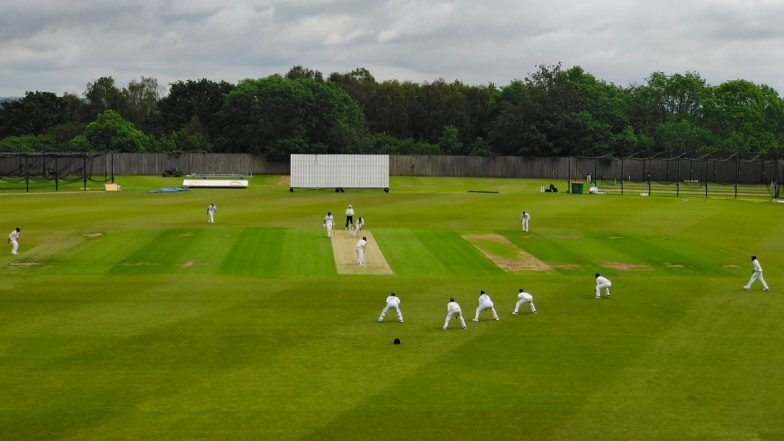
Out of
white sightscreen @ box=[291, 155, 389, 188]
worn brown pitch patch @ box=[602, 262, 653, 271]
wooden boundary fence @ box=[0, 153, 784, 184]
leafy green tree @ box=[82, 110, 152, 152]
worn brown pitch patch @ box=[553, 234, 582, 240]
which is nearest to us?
worn brown pitch patch @ box=[602, 262, 653, 271]

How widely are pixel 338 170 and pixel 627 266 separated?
6997 centimetres

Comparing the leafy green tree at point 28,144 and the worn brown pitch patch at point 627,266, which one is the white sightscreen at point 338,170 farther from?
the worn brown pitch patch at point 627,266

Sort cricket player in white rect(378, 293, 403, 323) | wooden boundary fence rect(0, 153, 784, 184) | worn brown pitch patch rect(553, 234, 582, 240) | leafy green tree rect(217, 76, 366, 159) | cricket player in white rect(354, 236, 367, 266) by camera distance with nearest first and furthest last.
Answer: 1. cricket player in white rect(378, 293, 403, 323)
2. cricket player in white rect(354, 236, 367, 266)
3. worn brown pitch patch rect(553, 234, 582, 240)
4. wooden boundary fence rect(0, 153, 784, 184)
5. leafy green tree rect(217, 76, 366, 159)

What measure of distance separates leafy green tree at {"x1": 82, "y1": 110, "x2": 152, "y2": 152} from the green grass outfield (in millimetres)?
89683

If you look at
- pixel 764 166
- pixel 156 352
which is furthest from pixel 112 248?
pixel 764 166

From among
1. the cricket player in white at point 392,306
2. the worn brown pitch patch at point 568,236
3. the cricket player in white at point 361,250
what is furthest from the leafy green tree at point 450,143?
the cricket player in white at point 392,306

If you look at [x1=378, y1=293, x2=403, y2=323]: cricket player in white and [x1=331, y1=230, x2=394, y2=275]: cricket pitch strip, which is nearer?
[x1=378, y1=293, x2=403, y2=323]: cricket player in white

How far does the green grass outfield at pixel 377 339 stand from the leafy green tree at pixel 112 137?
3531 inches

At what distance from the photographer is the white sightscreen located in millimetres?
121188

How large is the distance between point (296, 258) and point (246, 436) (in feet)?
110

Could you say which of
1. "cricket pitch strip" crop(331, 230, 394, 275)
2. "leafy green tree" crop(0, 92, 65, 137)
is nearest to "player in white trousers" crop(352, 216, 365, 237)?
"cricket pitch strip" crop(331, 230, 394, 275)

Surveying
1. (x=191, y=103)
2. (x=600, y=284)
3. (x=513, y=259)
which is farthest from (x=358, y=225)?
(x=191, y=103)

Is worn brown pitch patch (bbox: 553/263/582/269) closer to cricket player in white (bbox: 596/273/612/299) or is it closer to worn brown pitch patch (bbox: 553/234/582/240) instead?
cricket player in white (bbox: 596/273/612/299)

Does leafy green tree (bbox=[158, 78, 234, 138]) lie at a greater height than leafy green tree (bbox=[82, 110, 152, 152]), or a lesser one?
greater
